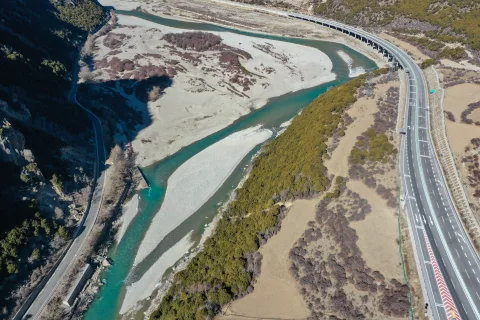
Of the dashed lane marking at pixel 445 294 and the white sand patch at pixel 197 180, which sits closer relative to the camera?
the dashed lane marking at pixel 445 294

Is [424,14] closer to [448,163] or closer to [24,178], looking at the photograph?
[448,163]

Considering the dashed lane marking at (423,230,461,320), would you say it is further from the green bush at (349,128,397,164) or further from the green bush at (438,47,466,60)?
the green bush at (438,47,466,60)

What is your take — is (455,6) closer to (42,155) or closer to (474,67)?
(474,67)

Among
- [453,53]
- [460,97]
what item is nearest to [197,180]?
[460,97]

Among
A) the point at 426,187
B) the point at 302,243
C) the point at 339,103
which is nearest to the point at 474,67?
the point at 339,103

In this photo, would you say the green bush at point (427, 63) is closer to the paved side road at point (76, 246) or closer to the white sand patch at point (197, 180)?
the white sand patch at point (197, 180)

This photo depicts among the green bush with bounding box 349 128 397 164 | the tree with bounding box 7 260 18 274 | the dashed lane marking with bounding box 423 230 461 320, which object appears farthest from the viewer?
the green bush with bounding box 349 128 397 164

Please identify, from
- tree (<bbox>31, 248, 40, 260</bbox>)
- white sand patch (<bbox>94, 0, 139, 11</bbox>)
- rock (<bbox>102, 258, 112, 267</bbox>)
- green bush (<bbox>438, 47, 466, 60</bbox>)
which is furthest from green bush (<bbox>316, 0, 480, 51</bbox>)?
tree (<bbox>31, 248, 40, 260</bbox>)

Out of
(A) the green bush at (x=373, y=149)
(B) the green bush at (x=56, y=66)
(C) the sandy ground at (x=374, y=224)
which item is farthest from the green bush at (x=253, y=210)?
(B) the green bush at (x=56, y=66)
